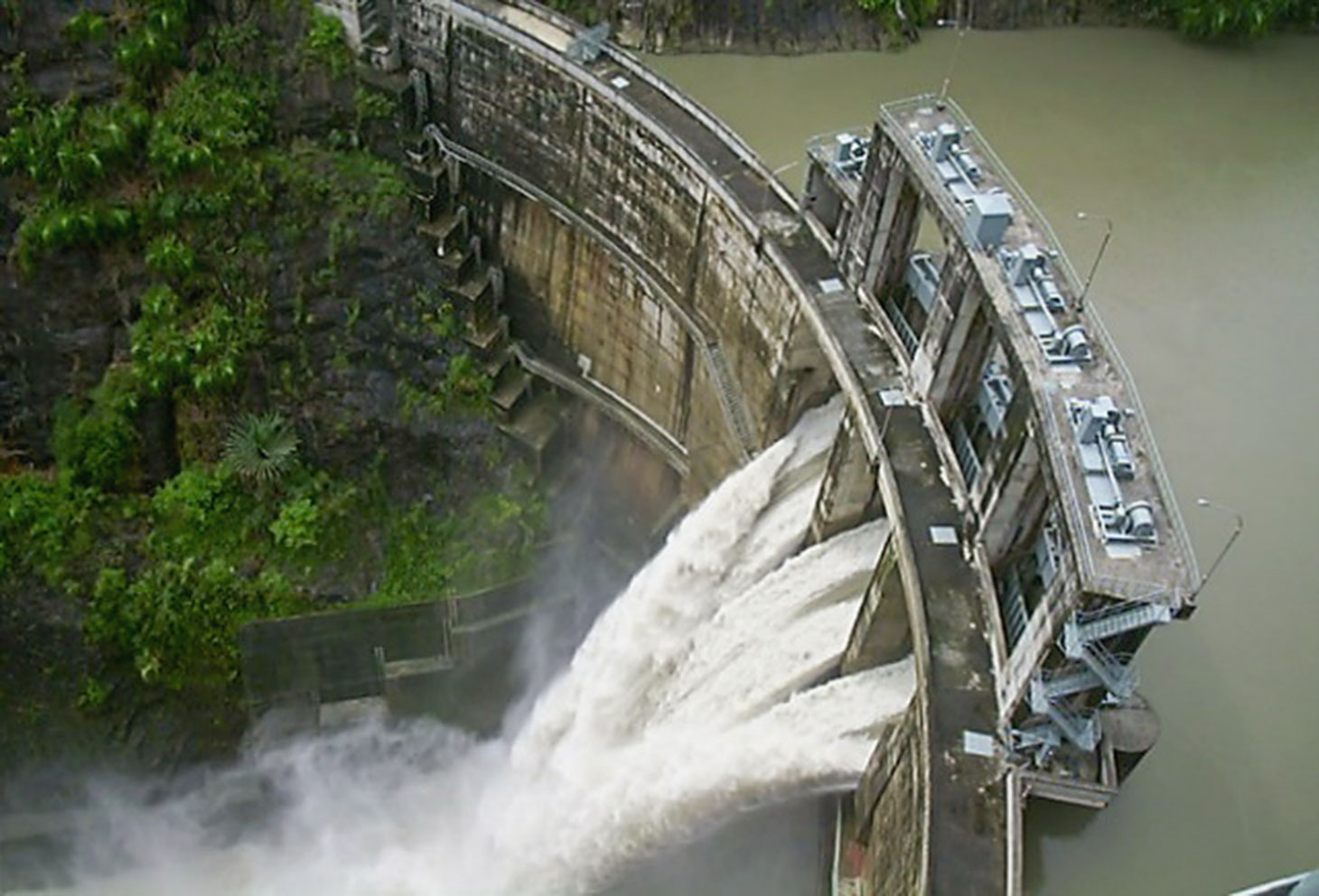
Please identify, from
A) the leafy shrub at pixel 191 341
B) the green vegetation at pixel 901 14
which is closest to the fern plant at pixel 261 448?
the leafy shrub at pixel 191 341

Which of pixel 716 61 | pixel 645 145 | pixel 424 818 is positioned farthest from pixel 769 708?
pixel 716 61

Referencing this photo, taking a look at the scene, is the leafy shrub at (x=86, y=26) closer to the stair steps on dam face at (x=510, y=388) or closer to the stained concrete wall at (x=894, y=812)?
the stair steps on dam face at (x=510, y=388)

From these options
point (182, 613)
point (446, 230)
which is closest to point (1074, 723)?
point (446, 230)

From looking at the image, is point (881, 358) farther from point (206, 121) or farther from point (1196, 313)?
point (206, 121)

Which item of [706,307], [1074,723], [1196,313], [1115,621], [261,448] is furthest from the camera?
[261,448]

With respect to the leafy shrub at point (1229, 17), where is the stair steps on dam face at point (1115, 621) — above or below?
below
